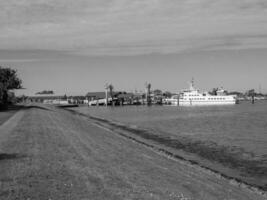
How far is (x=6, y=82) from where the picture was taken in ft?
318

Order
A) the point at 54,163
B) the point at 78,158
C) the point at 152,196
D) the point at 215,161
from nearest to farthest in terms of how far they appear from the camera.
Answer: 1. the point at 152,196
2. the point at 54,163
3. the point at 78,158
4. the point at 215,161

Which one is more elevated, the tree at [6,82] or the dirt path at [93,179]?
the tree at [6,82]

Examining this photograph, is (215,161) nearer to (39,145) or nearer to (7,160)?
(39,145)

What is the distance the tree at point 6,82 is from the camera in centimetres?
9221

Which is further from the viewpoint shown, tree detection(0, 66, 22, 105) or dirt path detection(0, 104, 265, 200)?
tree detection(0, 66, 22, 105)

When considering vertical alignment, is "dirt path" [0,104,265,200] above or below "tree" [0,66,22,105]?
below

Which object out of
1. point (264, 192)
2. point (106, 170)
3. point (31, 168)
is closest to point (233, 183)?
point (264, 192)

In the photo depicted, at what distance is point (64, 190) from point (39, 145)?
10788 mm

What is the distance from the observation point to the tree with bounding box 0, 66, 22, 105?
92213 mm

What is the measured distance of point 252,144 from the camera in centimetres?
3591

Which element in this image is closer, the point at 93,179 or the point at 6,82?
the point at 93,179

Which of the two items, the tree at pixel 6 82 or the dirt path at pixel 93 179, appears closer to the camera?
the dirt path at pixel 93 179

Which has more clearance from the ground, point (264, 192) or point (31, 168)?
point (31, 168)

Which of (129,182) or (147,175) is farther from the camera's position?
(147,175)
